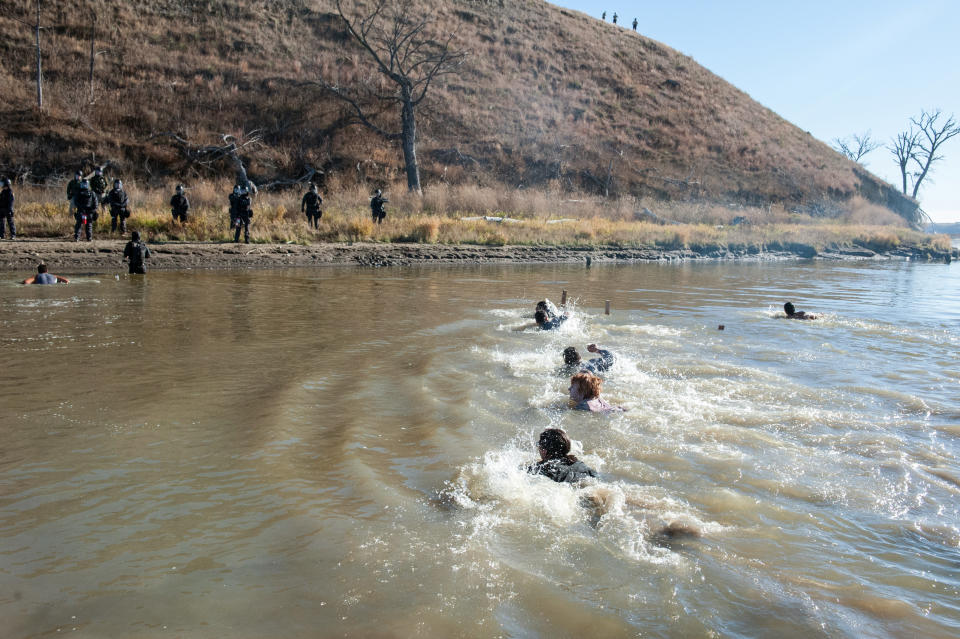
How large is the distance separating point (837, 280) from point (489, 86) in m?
30.0

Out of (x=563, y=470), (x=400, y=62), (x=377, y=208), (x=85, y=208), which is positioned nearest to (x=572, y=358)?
(x=563, y=470)

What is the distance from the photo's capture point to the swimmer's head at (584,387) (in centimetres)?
695

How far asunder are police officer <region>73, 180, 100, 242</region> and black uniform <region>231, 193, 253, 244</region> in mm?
3983

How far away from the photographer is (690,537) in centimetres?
431

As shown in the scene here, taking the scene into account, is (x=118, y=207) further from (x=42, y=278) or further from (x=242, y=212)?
(x=42, y=278)

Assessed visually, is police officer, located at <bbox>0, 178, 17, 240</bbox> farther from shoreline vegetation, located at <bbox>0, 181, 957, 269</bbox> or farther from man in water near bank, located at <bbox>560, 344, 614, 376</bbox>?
man in water near bank, located at <bbox>560, 344, 614, 376</bbox>

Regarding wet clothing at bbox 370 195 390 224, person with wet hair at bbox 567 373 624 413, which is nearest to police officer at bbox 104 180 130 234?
wet clothing at bbox 370 195 390 224

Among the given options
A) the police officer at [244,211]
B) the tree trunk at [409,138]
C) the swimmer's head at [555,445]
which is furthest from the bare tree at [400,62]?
the swimmer's head at [555,445]

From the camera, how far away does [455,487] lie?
4984 mm

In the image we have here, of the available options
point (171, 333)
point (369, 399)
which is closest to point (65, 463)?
point (369, 399)

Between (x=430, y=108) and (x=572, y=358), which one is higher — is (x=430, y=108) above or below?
above

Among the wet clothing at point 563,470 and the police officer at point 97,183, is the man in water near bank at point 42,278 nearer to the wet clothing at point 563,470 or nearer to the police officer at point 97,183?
the police officer at point 97,183

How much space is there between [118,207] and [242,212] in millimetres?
3637

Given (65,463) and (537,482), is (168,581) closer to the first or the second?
(65,463)
